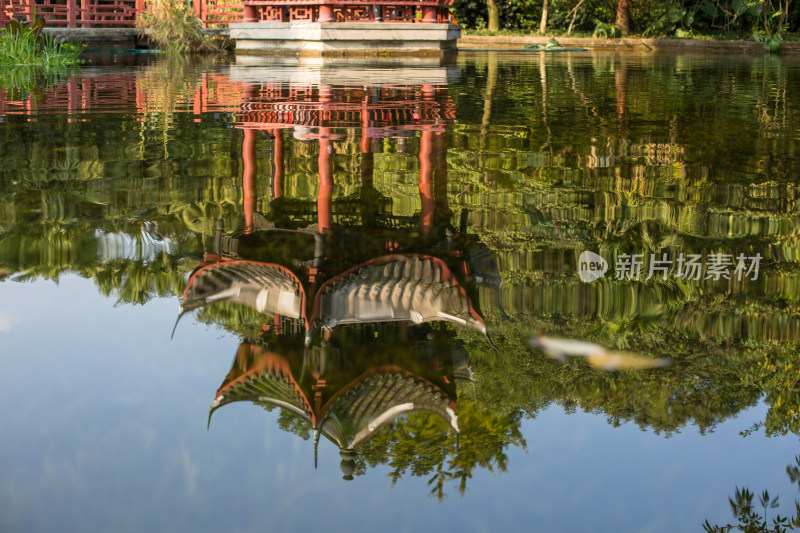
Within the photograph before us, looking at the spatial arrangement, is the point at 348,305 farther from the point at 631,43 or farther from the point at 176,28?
the point at 631,43

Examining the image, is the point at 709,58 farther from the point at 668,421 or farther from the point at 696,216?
the point at 668,421

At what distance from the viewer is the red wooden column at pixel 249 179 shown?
17.1ft

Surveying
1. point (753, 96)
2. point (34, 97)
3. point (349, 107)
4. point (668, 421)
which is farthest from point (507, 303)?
point (753, 96)

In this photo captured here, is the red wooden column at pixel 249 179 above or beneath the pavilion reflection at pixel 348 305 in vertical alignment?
above

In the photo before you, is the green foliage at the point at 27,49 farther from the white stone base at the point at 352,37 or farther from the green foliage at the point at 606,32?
the green foliage at the point at 606,32

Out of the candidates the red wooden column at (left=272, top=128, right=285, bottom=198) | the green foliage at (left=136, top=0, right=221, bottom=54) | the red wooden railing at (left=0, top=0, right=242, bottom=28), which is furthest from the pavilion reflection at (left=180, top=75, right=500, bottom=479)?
the red wooden railing at (left=0, top=0, right=242, bottom=28)

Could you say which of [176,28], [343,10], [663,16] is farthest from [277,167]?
[663,16]

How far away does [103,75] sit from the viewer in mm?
14781

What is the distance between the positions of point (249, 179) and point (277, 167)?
361 mm

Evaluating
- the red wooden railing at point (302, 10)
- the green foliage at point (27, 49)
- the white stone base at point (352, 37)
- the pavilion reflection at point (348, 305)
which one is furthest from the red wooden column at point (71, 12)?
the pavilion reflection at point (348, 305)

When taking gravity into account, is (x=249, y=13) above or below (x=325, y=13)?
above

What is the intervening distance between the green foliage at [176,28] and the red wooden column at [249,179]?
16019 mm

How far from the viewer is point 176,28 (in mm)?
22609

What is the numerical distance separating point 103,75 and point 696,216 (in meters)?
11.7
